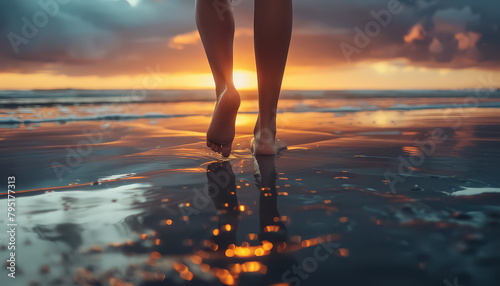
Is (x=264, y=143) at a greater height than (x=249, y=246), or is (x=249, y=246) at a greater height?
(x=264, y=143)

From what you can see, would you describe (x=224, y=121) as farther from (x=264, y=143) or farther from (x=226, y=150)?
(x=264, y=143)

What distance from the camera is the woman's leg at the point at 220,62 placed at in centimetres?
156

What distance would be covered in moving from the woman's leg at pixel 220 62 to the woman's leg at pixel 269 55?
140 mm

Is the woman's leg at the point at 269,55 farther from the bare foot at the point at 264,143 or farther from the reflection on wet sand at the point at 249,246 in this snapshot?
the reflection on wet sand at the point at 249,246

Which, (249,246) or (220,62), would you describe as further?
(220,62)

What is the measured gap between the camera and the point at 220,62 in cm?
167

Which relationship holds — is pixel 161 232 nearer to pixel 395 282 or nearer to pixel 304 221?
pixel 304 221

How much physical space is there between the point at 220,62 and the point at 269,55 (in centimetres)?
22

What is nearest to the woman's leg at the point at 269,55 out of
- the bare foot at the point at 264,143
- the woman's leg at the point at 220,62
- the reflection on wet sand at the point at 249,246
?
the bare foot at the point at 264,143

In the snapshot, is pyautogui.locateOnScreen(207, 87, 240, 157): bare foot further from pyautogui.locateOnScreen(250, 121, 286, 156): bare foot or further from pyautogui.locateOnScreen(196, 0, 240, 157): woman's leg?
pyautogui.locateOnScreen(250, 121, 286, 156): bare foot

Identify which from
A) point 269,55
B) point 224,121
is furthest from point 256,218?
point 269,55

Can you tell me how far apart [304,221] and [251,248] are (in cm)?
17

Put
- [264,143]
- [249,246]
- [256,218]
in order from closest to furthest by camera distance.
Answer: [249,246], [256,218], [264,143]

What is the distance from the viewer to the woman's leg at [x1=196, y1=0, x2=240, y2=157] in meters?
1.56
